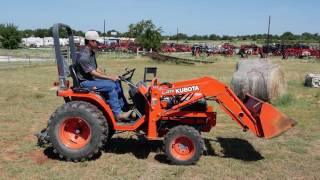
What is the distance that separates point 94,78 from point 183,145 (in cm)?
170

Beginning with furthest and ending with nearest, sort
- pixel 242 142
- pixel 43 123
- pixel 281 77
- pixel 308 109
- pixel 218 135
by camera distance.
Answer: pixel 281 77, pixel 308 109, pixel 43 123, pixel 218 135, pixel 242 142

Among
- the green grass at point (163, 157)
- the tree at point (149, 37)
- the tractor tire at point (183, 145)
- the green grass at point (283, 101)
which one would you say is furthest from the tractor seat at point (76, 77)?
the tree at point (149, 37)

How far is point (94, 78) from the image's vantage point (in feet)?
24.8

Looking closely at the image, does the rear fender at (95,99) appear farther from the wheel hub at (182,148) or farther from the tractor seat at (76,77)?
the wheel hub at (182,148)

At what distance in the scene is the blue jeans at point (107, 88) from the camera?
7484mm

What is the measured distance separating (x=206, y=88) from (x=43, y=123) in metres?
4.62

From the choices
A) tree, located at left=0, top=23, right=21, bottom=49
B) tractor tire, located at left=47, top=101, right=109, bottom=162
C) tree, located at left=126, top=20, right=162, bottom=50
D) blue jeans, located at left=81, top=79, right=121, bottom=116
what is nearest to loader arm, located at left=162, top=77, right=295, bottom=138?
blue jeans, located at left=81, top=79, right=121, bottom=116

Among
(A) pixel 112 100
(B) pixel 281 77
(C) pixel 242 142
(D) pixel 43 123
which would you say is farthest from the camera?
(B) pixel 281 77

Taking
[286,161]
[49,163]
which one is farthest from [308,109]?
[49,163]

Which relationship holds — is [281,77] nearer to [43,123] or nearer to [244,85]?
[244,85]

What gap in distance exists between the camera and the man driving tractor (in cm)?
741

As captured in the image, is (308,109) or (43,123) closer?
(43,123)

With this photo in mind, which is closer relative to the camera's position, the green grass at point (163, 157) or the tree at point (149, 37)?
the green grass at point (163, 157)

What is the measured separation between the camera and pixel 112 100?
7543mm
